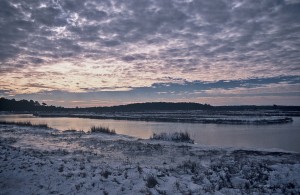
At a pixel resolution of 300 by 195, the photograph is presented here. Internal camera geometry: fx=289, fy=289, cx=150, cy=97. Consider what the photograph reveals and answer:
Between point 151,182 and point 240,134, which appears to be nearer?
point 151,182

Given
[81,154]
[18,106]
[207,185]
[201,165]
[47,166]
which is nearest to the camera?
[207,185]

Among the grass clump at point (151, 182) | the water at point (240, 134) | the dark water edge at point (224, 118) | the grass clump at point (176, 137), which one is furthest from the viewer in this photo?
the dark water edge at point (224, 118)

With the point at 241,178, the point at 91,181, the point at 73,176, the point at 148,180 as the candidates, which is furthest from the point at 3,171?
the point at 241,178

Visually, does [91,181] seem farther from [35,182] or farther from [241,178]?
[241,178]

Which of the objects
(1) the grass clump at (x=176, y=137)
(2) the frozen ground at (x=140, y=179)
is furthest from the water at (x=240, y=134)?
(2) the frozen ground at (x=140, y=179)

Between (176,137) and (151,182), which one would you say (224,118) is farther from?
(151,182)

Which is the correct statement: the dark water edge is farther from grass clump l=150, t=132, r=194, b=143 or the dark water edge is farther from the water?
grass clump l=150, t=132, r=194, b=143

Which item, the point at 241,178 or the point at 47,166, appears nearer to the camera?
the point at 241,178

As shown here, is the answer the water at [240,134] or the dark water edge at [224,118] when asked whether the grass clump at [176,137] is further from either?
the dark water edge at [224,118]

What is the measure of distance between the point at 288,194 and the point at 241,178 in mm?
2333

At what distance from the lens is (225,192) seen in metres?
9.39

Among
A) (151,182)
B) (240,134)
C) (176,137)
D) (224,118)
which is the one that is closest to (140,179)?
(151,182)

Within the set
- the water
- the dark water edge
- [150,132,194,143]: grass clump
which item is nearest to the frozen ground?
[150,132,194,143]: grass clump

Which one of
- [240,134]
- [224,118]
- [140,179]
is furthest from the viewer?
[224,118]
